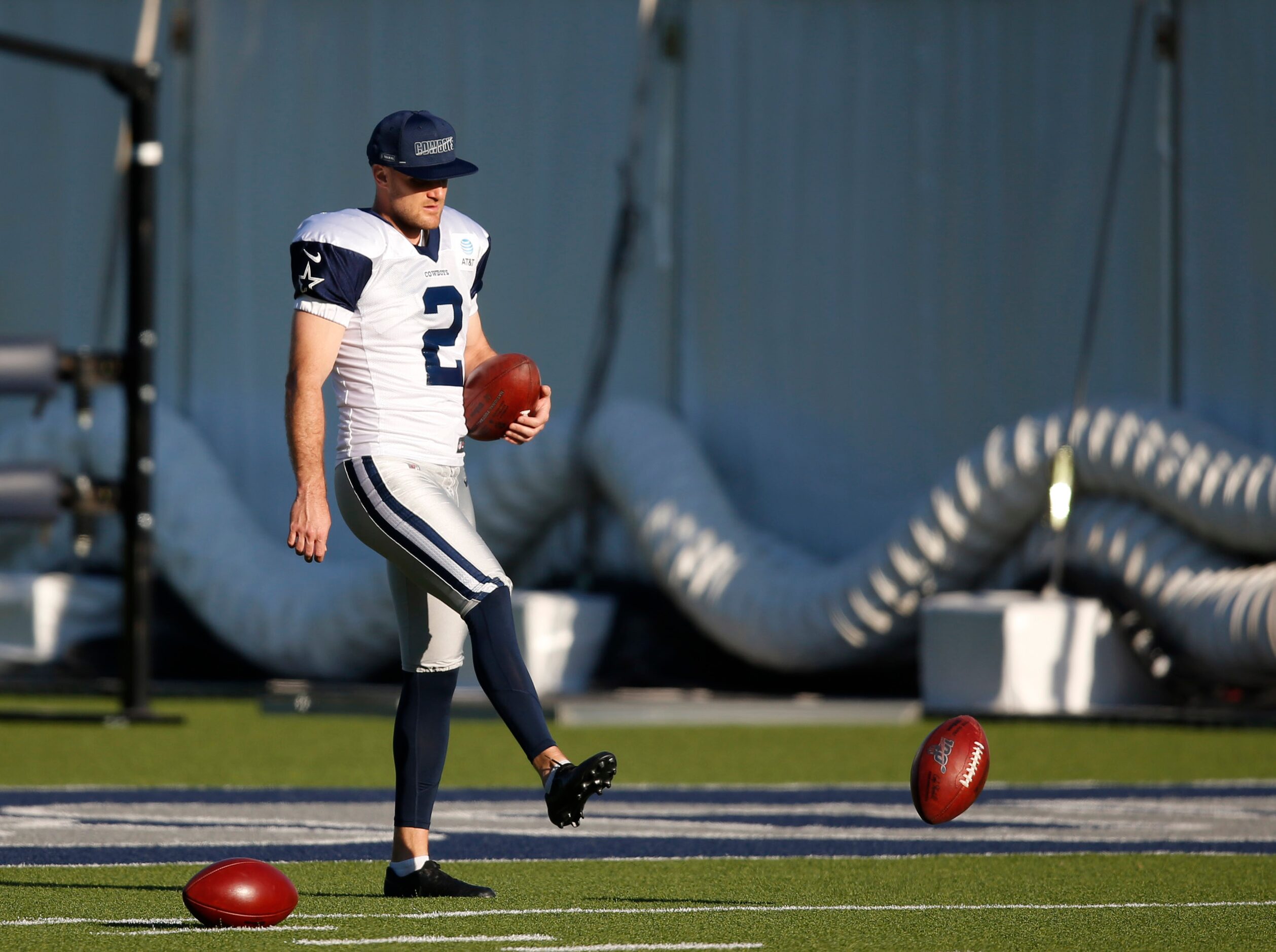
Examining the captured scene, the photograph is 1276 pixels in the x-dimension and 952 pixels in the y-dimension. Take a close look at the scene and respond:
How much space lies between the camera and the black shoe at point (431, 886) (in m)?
4.55

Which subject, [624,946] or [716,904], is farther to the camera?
[716,904]

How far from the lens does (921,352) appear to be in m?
12.8

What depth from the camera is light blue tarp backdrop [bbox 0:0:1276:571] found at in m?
11.8

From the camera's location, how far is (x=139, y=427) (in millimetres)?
10438

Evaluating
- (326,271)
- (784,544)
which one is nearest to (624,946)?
(326,271)

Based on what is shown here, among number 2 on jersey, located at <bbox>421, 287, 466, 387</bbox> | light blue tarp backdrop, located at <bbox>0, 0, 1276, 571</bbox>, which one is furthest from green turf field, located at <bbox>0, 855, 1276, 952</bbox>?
light blue tarp backdrop, located at <bbox>0, 0, 1276, 571</bbox>

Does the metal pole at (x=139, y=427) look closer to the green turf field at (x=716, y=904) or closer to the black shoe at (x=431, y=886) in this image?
the green turf field at (x=716, y=904)

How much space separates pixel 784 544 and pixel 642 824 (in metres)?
6.78

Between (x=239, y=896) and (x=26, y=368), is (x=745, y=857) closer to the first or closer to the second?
(x=239, y=896)

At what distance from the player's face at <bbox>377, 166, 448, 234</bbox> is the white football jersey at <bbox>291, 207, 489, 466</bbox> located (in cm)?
4

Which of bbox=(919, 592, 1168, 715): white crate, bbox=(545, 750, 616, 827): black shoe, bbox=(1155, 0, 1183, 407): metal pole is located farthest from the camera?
bbox=(1155, 0, 1183, 407): metal pole

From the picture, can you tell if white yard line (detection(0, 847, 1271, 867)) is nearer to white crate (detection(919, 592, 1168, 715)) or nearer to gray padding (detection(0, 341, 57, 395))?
gray padding (detection(0, 341, 57, 395))

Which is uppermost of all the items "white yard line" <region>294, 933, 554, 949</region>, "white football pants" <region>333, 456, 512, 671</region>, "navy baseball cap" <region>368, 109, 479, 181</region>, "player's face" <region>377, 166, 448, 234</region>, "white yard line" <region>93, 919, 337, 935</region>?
"navy baseball cap" <region>368, 109, 479, 181</region>

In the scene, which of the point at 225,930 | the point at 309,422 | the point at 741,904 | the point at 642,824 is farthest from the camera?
the point at 642,824
